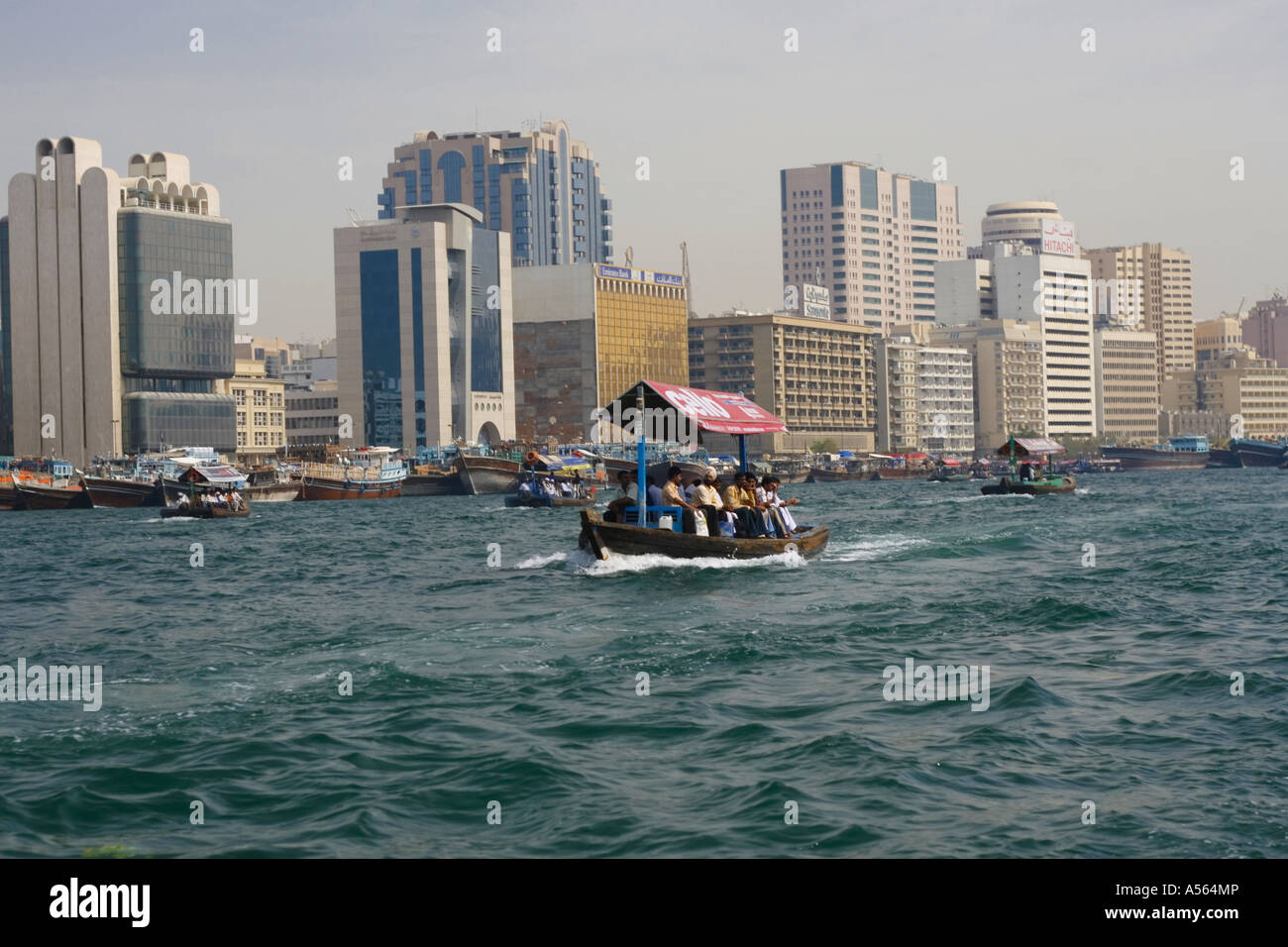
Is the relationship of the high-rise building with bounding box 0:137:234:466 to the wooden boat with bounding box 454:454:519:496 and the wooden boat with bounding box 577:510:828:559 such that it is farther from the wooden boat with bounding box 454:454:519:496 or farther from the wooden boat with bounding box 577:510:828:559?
the wooden boat with bounding box 577:510:828:559

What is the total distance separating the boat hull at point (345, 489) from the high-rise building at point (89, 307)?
31971 mm

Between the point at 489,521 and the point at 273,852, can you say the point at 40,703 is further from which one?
the point at 489,521

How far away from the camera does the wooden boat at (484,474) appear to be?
14625 cm

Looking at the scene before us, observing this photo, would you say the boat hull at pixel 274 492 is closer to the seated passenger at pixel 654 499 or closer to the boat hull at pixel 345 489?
the boat hull at pixel 345 489

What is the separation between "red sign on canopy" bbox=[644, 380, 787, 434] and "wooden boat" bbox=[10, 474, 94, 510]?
82.0m

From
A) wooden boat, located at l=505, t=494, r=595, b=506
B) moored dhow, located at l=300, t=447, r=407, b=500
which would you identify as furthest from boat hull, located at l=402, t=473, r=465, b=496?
wooden boat, located at l=505, t=494, r=595, b=506

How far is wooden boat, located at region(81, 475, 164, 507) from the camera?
4427 inches

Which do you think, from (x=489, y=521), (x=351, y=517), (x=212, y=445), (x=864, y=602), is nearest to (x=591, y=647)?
(x=864, y=602)

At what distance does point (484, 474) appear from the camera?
14712cm

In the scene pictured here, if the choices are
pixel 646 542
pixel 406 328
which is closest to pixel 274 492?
pixel 406 328

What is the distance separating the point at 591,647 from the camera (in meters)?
22.9

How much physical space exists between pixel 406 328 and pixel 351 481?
62.8m
